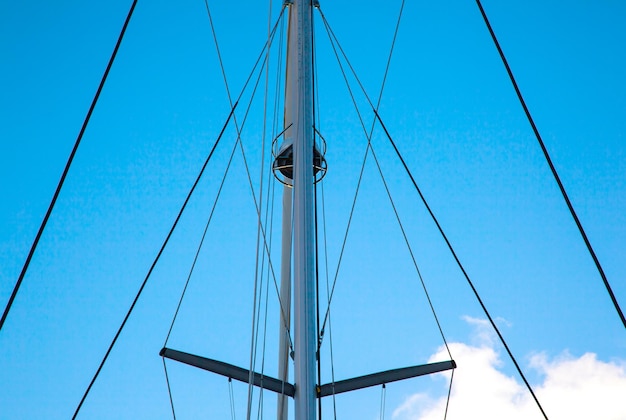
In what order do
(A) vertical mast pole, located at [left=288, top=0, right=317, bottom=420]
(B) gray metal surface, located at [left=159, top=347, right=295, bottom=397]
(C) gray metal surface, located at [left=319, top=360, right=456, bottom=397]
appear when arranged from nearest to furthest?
(A) vertical mast pole, located at [left=288, top=0, right=317, bottom=420] → (B) gray metal surface, located at [left=159, top=347, right=295, bottom=397] → (C) gray metal surface, located at [left=319, top=360, right=456, bottom=397]

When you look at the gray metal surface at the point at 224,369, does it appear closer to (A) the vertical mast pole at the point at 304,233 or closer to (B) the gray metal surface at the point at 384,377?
(A) the vertical mast pole at the point at 304,233

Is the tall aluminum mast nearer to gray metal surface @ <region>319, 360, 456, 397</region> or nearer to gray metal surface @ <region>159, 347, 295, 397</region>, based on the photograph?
gray metal surface @ <region>159, 347, 295, 397</region>

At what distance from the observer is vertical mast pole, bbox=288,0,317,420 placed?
239 inches

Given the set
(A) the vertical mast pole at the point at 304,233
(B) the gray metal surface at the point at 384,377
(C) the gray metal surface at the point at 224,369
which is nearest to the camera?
(A) the vertical mast pole at the point at 304,233

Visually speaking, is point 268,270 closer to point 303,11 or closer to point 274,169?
point 274,169

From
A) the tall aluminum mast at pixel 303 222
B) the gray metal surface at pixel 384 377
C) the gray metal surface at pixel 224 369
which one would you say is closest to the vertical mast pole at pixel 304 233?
the tall aluminum mast at pixel 303 222

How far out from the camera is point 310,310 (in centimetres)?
633

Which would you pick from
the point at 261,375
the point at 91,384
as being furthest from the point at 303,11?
the point at 91,384

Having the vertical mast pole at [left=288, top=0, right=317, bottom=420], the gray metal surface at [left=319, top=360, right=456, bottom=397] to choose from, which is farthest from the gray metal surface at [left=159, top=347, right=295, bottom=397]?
the gray metal surface at [left=319, top=360, right=456, bottom=397]

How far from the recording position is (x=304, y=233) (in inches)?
262

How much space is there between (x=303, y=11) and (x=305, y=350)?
405cm

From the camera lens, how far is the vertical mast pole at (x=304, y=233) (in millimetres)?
6078

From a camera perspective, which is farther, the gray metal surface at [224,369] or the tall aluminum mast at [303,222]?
the gray metal surface at [224,369]

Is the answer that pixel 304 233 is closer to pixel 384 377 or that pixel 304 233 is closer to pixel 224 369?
pixel 224 369
